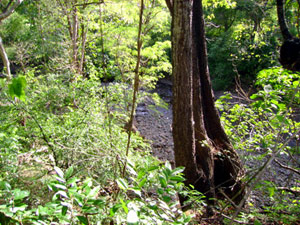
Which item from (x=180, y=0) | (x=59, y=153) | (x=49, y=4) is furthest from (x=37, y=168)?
(x=49, y=4)

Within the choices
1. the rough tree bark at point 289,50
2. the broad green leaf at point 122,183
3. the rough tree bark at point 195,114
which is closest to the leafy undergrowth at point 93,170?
the broad green leaf at point 122,183

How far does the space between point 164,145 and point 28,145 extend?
4.09m

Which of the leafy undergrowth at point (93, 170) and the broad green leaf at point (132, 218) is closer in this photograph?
the broad green leaf at point (132, 218)

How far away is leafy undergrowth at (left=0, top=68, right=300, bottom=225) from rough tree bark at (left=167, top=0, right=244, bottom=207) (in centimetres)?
35

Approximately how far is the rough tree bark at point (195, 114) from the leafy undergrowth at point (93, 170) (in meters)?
0.35

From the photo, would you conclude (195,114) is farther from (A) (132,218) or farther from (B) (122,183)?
(A) (132,218)

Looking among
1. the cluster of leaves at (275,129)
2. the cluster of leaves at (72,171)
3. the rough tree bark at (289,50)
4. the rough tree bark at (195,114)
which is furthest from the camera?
the rough tree bark at (195,114)

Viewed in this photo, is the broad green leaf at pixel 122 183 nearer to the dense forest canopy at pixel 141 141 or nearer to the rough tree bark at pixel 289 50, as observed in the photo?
the dense forest canopy at pixel 141 141

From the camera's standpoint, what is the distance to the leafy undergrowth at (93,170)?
2.14 ft

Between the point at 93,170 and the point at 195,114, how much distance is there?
1490 millimetres

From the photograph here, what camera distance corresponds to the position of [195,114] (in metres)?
2.71

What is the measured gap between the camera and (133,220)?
0.53 metres

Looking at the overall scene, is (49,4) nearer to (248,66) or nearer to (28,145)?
(28,145)

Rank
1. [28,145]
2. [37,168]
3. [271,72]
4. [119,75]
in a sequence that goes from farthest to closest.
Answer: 1. [119,75]
2. [28,145]
3. [271,72]
4. [37,168]
